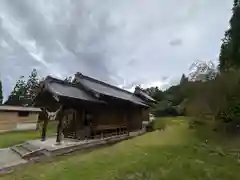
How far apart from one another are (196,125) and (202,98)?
2.30 meters

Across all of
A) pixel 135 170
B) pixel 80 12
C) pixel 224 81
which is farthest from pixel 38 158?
pixel 224 81

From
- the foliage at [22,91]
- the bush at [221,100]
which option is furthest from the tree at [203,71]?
the foliage at [22,91]

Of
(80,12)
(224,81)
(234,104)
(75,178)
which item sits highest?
(80,12)

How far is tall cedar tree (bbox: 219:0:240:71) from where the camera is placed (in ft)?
46.6

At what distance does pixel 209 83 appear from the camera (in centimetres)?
1038

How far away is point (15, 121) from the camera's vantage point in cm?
2495

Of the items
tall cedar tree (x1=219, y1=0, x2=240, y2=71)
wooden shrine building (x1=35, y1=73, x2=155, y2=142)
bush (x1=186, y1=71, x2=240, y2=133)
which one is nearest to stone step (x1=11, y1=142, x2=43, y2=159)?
wooden shrine building (x1=35, y1=73, x2=155, y2=142)

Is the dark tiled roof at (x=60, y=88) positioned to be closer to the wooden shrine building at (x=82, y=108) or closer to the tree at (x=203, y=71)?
the wooden shrine building at (x=82, y=108)

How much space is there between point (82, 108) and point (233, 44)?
11.0 metres

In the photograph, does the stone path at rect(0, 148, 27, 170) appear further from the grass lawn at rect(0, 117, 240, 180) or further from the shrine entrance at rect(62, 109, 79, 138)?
the shrine entrance at rect(62, 109, 79, 138)

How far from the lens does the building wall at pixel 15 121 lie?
2362 centimetres

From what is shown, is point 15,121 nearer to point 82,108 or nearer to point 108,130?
point 82,108

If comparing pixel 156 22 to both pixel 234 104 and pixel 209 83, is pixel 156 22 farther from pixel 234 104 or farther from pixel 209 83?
pixel 234 104

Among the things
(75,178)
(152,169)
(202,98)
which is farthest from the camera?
(202,98)
